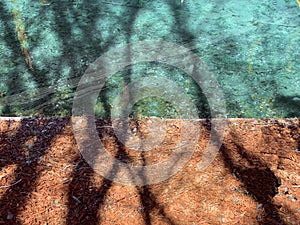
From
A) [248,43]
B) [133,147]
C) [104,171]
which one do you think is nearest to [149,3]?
[248,43]

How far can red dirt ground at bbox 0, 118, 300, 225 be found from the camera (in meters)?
1.88

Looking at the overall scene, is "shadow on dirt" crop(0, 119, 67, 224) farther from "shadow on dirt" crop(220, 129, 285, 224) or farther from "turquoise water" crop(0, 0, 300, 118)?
"shadow on dirt" crop(220, 129, 285, 224)

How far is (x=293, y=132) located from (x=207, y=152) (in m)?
0.72

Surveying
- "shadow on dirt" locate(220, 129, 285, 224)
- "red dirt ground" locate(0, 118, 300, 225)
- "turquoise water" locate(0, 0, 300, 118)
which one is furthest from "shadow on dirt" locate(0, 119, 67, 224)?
"shadow on dirt" locate(220, 129, 285, 224)

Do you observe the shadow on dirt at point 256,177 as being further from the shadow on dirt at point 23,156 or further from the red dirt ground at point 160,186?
the shadow on dirt at point 23,156

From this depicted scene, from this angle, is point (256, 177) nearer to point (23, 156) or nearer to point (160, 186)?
point (160, 186)

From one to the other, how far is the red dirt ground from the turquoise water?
1.67 feet

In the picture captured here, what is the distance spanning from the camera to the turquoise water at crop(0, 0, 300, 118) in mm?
2959

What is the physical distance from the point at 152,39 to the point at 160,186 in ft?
6.70

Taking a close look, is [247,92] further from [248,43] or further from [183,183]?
[183,183]

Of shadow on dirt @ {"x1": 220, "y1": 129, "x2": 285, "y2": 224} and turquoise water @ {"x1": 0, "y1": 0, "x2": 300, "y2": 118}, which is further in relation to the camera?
turquoise water @ {"x1": 0, "y1": 0, "x2": 300, "y2": 118}

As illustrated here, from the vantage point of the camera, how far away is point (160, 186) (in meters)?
2.04

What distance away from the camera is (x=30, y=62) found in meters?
→ 3.40

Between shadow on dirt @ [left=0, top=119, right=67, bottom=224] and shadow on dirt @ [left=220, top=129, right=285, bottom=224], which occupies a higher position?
shadow on dirt @ [left=220, top=129, right=285, bottom=224]
